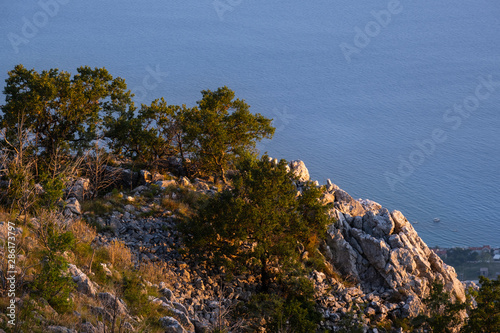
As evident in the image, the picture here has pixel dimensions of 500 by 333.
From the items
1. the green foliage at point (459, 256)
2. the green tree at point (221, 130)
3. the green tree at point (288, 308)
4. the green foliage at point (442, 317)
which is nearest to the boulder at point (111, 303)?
the green tree at point (288, 308)

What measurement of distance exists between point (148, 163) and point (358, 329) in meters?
17.2

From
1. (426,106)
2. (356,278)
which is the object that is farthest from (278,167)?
(426,106)

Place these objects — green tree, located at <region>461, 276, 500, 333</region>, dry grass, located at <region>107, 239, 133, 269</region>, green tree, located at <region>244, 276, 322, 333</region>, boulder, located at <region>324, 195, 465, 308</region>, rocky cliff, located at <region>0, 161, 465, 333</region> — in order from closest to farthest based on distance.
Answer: green tree, located at <region>461, 276, 500, 333</region>
green tree, located at <region>244, 276, 322, 333</region>
rocky cliff, located at <region>0, 161, 465, 333</region>
dry grass, located at <region>107, 239, 133, 269</region>
boulder, located at <region>324, 195, 465, 308</region>

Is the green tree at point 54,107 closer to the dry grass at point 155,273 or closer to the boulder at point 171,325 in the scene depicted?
the dry grass at point 155,273

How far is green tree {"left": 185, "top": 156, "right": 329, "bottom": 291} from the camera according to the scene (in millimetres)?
21391

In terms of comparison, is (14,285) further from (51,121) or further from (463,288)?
(463,288)

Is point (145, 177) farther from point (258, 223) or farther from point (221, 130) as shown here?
point (258, 223)

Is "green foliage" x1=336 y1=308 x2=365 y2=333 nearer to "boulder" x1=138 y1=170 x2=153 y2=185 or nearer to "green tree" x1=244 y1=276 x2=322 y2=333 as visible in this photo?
"green tree" x1=244 y1=276 x2=322 y2=333

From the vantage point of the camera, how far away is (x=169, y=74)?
16588 centimetres

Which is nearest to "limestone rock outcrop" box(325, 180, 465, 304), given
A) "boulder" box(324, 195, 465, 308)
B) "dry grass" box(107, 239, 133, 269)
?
"boulder" box(324, 195, 465, 308)

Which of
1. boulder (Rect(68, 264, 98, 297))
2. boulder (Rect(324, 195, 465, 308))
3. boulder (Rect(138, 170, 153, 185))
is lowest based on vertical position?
boulder (Rect(324, 195, 465, 308))

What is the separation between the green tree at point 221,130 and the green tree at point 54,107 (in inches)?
229

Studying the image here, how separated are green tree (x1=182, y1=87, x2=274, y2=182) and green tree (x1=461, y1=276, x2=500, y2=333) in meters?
15.7

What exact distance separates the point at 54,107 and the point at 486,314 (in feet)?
80.3
